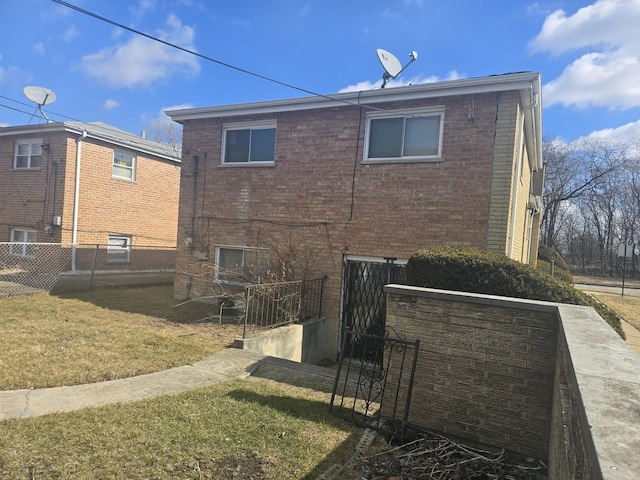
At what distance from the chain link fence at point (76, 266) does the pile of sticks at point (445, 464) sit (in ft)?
32.3

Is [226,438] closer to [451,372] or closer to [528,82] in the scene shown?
[451,372]

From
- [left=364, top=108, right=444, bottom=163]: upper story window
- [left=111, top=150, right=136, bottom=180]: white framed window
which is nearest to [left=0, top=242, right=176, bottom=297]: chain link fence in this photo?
[left=111, top=150, right=136, bottom=180]: white framed window

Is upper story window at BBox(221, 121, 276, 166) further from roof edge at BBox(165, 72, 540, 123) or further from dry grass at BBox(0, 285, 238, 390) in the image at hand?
dry grass at BBox(0, 285, 238, 390)

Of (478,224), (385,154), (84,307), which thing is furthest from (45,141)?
(478,224)

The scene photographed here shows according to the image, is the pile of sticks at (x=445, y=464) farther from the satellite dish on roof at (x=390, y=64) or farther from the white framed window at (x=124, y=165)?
the white framed window at (x=124, y=165)

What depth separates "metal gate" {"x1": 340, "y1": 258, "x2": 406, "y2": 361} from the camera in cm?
847

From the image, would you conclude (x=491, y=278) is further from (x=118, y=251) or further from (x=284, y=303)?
(x=118, y=251)

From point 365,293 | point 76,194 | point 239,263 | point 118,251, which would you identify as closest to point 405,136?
point 365,293

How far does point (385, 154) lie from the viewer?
8.71m

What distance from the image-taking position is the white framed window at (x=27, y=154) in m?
14.3

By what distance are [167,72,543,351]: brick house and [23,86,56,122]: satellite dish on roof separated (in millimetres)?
6763

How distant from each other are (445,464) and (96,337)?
5499 millimetres

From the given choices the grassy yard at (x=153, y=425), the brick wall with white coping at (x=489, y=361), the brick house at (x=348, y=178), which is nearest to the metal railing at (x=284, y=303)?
the brick house at (x=348, y=178)

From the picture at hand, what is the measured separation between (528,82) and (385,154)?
2.93 meters
